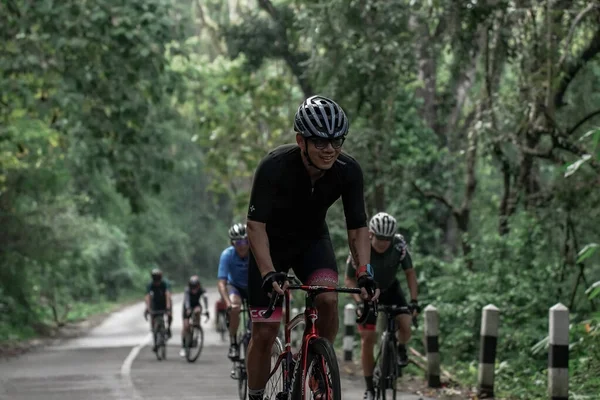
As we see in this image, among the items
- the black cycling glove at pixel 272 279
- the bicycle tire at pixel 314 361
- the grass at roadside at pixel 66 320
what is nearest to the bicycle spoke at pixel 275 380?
the bicycle tire at pixel 314 361

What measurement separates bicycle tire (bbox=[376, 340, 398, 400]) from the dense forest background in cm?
190

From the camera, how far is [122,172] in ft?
66.4

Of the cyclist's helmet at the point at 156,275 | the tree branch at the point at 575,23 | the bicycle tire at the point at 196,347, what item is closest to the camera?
the tree branch at the point at 575,23

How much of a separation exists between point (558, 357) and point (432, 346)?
3288 millimetres

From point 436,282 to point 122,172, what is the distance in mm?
5624

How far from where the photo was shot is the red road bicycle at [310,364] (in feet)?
21.7

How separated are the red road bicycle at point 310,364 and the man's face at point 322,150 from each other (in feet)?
2.27

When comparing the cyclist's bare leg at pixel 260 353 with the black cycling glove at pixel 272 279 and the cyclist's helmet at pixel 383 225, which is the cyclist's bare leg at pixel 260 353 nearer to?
the black cycling glove at pixel 272 279

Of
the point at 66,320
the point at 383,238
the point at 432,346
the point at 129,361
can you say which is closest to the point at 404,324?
the point at 383,238

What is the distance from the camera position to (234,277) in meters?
13.4

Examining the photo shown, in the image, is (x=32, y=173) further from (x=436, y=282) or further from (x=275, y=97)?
(x=436, y=282)

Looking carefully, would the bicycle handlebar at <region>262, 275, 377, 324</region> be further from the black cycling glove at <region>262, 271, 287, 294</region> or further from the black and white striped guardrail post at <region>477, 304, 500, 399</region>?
the black and white striped guardrail post at <region>477, 304, 500, 399</region>

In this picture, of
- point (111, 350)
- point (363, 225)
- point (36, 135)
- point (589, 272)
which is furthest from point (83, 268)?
point (363, 225)

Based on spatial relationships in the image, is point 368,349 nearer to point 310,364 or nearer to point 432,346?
point 432,346
